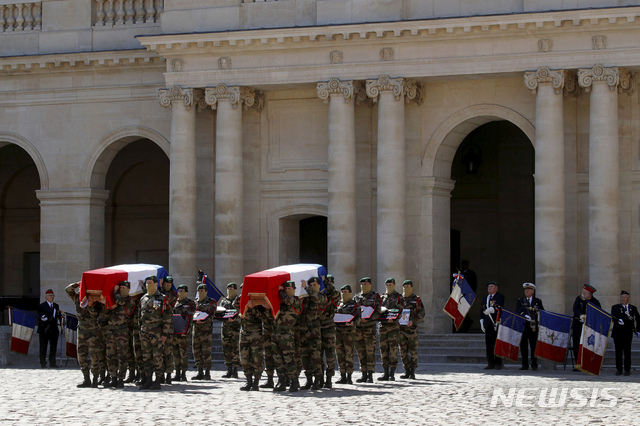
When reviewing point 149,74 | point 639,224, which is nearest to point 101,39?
point 149,74

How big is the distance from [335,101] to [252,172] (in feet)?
10.3

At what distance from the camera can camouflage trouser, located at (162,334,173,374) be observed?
787 inches

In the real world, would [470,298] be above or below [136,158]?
below

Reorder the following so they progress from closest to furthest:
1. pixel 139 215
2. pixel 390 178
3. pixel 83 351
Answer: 1. pixel 83 351
2. pixel 390 178
3. pixel 139 215

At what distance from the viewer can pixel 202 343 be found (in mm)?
21578

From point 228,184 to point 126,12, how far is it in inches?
233

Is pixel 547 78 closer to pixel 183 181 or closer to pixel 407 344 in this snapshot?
pixel 407 344

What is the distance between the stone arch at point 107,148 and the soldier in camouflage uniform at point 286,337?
38.7 ft

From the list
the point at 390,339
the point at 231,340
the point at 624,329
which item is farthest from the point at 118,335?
the point at 624,329

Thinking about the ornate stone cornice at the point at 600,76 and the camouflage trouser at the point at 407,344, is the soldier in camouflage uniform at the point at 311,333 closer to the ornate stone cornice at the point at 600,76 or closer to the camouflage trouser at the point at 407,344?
the camouflage trouser at the point at 407,344

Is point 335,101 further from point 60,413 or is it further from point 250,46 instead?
point 60,413

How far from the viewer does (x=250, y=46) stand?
28.0 metres

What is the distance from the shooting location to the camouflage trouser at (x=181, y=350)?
2086 cm

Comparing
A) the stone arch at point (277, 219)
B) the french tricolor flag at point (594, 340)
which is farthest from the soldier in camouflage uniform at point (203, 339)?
the stone arch at point (277, 219)
